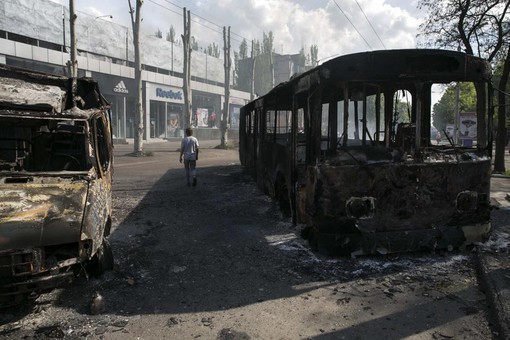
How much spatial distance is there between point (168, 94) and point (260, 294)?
3849 centimetres

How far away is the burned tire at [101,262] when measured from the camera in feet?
15.1

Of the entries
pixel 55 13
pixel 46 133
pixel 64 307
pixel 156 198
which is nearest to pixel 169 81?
pixel 55 13

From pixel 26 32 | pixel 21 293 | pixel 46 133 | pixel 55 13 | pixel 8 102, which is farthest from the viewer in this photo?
pixel 55 13

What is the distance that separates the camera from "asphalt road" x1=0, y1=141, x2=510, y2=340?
3.60 meters

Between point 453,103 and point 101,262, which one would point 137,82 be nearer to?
point 101,262

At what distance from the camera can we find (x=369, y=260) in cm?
532

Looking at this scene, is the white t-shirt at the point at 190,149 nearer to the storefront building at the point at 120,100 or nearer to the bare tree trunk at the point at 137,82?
the bare tree trunk at the point at 137,82

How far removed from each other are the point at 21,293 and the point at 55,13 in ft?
101

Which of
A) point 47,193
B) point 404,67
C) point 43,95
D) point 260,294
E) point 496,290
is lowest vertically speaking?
point 260,294

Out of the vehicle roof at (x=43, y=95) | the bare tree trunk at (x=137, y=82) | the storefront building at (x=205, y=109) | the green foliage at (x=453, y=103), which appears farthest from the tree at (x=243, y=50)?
the vehicle roof at (x=43, y=95)

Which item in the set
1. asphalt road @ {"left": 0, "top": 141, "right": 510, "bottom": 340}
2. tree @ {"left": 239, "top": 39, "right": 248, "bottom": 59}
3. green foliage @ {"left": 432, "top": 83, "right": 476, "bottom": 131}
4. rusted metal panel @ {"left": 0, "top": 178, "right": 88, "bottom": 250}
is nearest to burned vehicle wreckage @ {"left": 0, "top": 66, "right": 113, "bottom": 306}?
rusted metal panel @ {"left": 0, "top": 178, "right": 88, "bottom": 250}

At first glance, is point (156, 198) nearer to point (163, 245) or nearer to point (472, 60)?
point (163, 245)

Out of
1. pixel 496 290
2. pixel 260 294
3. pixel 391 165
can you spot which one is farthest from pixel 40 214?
pixel 496 290

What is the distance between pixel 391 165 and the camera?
16.5ft
